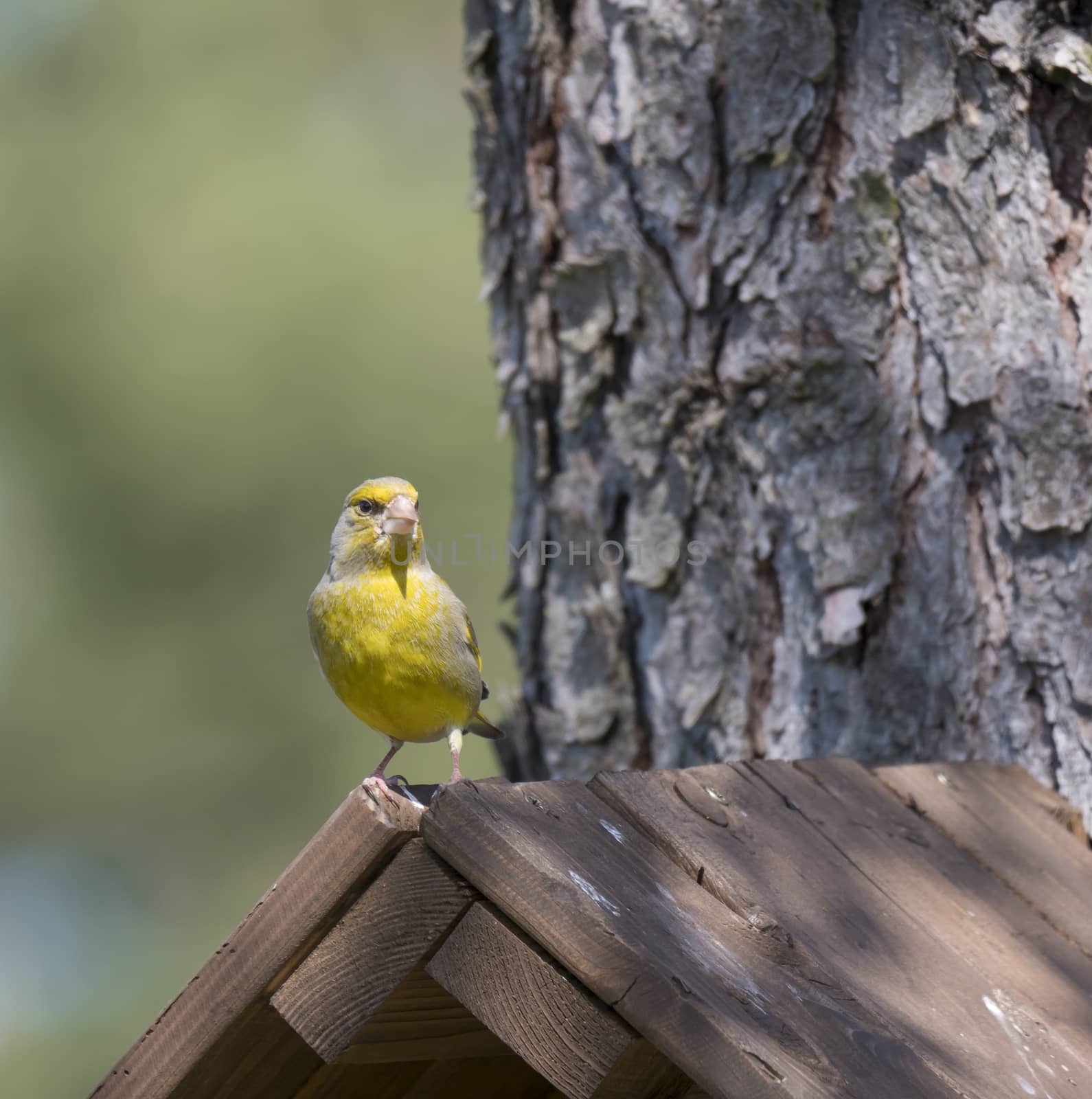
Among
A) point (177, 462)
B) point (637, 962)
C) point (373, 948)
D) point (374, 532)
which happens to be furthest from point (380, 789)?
point (177, 462)

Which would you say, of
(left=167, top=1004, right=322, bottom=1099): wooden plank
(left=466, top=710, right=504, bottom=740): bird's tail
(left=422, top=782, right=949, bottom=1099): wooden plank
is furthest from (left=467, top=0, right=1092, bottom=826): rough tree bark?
(left=167, top=1004, right=322, bottom=1099): wooden plank

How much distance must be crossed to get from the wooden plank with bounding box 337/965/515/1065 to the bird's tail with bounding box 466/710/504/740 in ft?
2.85

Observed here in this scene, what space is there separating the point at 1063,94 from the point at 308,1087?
10.5ft

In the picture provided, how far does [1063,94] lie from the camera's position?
3691mm

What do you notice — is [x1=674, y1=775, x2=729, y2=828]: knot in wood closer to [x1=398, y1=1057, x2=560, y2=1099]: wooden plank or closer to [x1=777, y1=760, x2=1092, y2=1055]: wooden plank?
[x1=777, y1=760, x2=1092, y2=1055]: wooden plank

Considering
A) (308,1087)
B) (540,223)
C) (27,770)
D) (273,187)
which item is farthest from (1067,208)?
(27,770)

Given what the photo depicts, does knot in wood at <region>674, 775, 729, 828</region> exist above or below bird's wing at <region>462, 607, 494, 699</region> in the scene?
below

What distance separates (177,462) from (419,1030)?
10.1 m

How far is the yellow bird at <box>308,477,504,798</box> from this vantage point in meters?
2.90

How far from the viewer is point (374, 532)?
3025 mm

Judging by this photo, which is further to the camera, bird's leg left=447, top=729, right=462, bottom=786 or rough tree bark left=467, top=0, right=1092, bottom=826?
rough tree bark left=467, top=0, right=1092, bottom=826

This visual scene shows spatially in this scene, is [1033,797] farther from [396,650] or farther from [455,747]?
[396,650]

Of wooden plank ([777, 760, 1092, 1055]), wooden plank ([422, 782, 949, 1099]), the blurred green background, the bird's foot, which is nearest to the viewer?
wooden plank ([422, 782, 949, 1099])

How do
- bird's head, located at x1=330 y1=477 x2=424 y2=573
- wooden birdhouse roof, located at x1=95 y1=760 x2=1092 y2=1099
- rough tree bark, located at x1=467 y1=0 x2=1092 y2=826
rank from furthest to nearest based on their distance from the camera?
1. rough tree bark, located at x1=467 y1=0 x2=1092 y2=826
2. bird's head, located at x1=330 y1=477 x2=424 y2=573
3. wooden birdhouse roof, located at x1=95 y1=760 x2=1092 y2=1099
